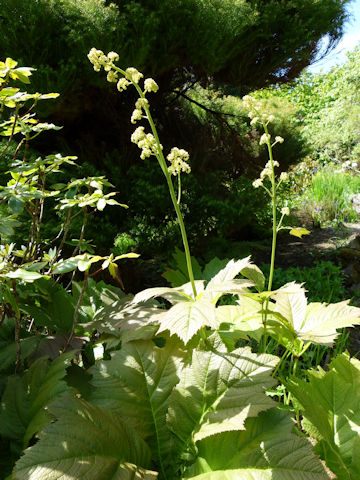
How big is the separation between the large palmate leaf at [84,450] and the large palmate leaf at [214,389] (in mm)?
113

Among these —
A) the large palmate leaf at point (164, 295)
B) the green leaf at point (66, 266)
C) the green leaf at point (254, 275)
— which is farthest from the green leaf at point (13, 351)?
the green leaf at point (254, 275)

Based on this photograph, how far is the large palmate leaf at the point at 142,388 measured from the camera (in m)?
1.06

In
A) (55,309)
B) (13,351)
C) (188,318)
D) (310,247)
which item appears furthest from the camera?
(310,247)

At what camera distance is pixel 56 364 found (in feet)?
3.70

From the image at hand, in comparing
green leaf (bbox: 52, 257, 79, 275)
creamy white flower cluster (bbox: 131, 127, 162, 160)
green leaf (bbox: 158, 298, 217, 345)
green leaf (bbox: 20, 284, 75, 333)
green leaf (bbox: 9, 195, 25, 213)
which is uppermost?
creamy white flower cluster (bbox: 131, 127, 162, 160)

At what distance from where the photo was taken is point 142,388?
1094mm

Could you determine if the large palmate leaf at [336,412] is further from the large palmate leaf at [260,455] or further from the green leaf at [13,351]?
the green leaf at [13,351]

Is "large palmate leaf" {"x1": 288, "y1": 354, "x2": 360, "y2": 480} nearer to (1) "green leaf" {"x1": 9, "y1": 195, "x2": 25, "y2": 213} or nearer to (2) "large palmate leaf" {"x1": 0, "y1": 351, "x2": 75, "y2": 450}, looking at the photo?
(2) "large palmate leaf" {"x1": 0, "y1": 351, "x2": 75, "y2": 450}

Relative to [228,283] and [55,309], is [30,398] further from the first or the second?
[228,283]

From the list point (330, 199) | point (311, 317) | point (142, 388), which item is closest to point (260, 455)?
point (142, 388)

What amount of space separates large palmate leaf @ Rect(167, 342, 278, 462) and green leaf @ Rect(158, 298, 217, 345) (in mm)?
113

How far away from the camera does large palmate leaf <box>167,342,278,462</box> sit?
0.99 metres

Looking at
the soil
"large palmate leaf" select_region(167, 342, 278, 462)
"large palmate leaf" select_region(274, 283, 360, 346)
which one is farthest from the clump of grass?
"large palmate leaf" select_region(167, 342, 278, 462)

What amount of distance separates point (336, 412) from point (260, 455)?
0.35 m
